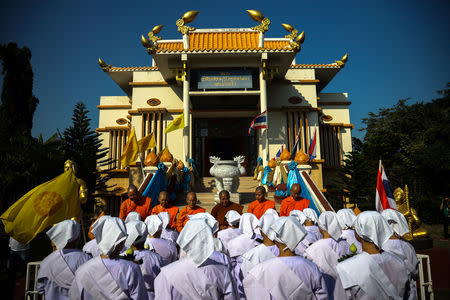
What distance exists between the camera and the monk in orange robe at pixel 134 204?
6838 mm

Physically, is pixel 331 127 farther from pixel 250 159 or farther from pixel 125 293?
pixel 125 293

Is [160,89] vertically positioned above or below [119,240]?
above

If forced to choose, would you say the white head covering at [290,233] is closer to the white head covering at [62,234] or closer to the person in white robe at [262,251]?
the person in white robe at [262,251]

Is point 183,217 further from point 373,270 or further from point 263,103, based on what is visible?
point 263,103

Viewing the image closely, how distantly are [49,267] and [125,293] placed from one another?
1.06m

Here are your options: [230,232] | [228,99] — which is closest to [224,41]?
[228,99]

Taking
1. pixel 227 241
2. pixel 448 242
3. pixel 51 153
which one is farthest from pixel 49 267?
pixel 448 242

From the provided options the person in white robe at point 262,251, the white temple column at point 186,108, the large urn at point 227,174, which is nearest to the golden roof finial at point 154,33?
the white temple column at point 186,108

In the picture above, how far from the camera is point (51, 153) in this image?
10.2m

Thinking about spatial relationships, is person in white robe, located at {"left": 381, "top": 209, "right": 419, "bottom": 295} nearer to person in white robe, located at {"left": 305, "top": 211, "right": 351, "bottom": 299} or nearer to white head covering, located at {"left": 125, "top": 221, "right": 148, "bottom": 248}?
person in white robe, located at {"left": 305, "top": 211, "right": 351, "bottom": 299}

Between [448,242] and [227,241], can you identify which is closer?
[227,241]

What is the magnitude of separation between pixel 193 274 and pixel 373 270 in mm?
1429

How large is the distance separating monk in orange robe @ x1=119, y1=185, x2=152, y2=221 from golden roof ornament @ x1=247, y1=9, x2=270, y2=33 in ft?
34.5

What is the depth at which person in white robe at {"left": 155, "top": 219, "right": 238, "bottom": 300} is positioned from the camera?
240 centimetres
